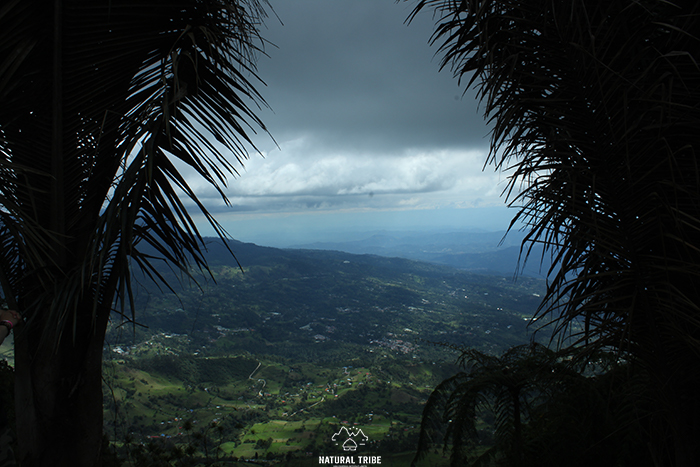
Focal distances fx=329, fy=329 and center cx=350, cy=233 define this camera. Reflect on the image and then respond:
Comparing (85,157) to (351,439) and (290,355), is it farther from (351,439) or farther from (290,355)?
(290,355)

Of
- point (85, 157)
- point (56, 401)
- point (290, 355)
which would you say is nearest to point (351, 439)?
point (56, 401)

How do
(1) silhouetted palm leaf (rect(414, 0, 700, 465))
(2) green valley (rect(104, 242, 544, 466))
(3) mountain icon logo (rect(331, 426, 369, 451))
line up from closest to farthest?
1. (1) silhouetted palm leaf (rect(414, 0, 700, 465))
2. (3) mountain icon logo (rect(331, 426, 369, 451))
3. (2) green valley (rect(104, 242, 544, 466))

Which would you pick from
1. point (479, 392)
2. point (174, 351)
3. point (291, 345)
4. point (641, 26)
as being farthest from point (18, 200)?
point (291, 345)

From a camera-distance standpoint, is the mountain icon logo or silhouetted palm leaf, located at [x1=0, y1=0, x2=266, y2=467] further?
the mountain icon logo

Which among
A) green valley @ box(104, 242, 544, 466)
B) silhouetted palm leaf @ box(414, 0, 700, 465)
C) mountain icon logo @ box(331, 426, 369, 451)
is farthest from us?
green valley @ box(104, 242, 544, 466)

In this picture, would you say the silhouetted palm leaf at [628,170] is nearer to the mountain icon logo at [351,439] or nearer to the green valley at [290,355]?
the green valley at [290,355]

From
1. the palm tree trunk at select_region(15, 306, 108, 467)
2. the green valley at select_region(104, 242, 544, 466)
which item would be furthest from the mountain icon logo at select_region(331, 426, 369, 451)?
the palm tree trunk at select_region(15, 306, 108, 467)

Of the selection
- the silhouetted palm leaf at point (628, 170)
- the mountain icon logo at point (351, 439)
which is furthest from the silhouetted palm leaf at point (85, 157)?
the mountain icon logo at point (351, 439)

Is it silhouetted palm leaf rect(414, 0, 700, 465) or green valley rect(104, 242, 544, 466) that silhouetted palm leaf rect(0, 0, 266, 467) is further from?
silhouetted palm leaf rect(414, 0, 700, 465)

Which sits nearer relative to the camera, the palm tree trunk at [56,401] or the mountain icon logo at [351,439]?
the palm tree trunk at [56,401]

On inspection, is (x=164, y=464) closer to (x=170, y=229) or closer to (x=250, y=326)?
(x=170, y=229)

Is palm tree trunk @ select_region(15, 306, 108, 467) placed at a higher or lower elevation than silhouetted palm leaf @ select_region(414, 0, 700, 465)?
lower

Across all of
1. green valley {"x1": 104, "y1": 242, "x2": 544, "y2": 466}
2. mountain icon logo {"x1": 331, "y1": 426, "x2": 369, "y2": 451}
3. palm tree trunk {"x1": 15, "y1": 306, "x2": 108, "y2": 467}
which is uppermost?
palm tree trunk {"x1": 15, "y1": 306, "x2": 108, "y2": 467}
